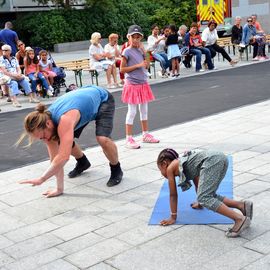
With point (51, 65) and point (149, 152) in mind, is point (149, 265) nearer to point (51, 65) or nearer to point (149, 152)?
point (149, 152)

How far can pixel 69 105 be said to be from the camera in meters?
4.92

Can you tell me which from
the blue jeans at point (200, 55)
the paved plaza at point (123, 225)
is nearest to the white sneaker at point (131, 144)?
the paved plaza at point (123, 225)

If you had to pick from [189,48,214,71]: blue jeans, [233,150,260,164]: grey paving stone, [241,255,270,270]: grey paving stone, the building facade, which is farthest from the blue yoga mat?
the building facade

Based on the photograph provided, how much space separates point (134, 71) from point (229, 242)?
3.79 meters

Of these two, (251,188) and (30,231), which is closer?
(30,231)

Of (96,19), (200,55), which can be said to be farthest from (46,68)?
(96,19)

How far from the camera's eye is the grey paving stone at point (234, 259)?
366 centimetres

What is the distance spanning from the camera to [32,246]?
4.30 m

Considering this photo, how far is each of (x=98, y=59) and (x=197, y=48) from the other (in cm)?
367

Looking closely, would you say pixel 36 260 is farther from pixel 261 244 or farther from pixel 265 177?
pixel 265 177

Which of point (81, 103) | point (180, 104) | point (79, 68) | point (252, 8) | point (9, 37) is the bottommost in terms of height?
point (180, 104)

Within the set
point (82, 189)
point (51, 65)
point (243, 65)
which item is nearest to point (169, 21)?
point (243, 65)

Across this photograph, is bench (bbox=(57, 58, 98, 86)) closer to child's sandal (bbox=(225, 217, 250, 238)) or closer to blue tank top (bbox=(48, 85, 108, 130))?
blue tank top (bbox=(48, 85, 108, 130))

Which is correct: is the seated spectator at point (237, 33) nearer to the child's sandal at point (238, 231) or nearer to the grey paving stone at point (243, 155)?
the grey paving stone at point (243, 155)
